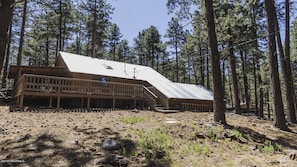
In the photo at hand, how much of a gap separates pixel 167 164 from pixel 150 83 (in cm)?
1402

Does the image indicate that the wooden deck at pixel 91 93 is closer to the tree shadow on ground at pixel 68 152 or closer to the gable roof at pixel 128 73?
the gable roof at pixel 128 73

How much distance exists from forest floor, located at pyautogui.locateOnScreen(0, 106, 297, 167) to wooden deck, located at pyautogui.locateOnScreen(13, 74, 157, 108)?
3.96 meters

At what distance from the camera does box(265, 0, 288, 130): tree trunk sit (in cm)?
966

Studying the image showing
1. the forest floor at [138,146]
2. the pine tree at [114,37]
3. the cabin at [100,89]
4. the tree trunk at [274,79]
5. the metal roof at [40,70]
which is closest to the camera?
the forest floor at [138,146]

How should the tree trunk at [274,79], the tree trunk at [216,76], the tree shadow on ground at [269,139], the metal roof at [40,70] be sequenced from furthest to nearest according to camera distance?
the metal roof at [40,70] → the tree trunk at [274,79] → the tree trunk at [216,76] → the tree shadow on ground at [269,139]

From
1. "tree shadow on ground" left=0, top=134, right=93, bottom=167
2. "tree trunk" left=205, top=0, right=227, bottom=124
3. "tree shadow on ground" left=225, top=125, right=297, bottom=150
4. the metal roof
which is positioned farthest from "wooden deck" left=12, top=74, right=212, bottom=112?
"tree shadow on ground" left=225, top=125, right=297, bottom=150

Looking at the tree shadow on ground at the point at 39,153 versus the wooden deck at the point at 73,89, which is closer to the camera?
the tree shadow on ground at the point at 39,153

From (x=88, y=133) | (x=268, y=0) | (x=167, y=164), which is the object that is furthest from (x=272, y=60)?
(x=88, y=133)

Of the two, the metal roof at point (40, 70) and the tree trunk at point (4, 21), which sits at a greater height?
the metal roof at point (40, 70)

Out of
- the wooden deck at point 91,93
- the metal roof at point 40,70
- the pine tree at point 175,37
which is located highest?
the pine tree at point 175,37

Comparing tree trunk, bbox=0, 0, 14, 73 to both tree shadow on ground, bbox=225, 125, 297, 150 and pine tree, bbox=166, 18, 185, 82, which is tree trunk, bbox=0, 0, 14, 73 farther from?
pine tree, bbox=166, 18, 185, 82

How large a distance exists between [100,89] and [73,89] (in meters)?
1.84

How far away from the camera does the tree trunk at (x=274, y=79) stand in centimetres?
966

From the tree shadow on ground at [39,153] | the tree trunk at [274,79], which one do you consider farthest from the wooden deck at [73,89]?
the tree trunk at [274,79]
